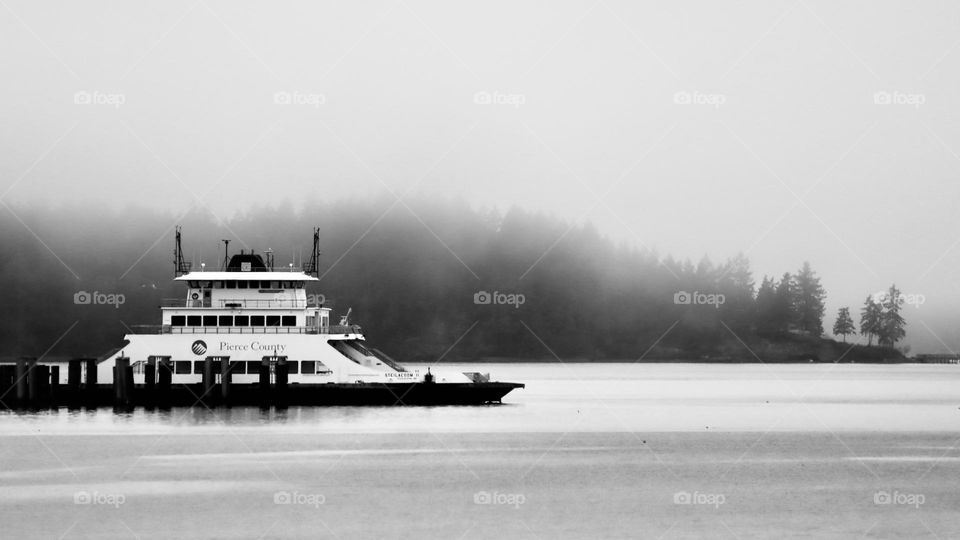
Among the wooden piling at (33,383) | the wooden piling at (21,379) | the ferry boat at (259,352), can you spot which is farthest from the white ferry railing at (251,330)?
the wooden piling at (21,379)

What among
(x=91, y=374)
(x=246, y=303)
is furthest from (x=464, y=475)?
(x=91, y=374)

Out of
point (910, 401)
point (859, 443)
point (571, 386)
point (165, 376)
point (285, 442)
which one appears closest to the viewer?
point (285, 442)

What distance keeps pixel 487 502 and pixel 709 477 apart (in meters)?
8.99

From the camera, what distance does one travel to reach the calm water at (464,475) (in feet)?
105

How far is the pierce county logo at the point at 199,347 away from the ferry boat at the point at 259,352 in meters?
0.04

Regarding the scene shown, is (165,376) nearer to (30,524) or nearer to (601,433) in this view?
(601,433)

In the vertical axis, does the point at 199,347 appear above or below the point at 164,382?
above

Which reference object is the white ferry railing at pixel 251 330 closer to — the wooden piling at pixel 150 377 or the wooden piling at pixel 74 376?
the wooden piling at pixel 150 377

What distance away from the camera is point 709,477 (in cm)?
4119

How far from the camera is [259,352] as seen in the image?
58.6m

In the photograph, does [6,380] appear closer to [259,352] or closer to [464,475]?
[259,352]

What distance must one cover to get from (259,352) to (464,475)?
65.5 ft

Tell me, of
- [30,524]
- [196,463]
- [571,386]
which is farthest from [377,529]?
[571,386]

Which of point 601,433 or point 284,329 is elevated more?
point 284,329
